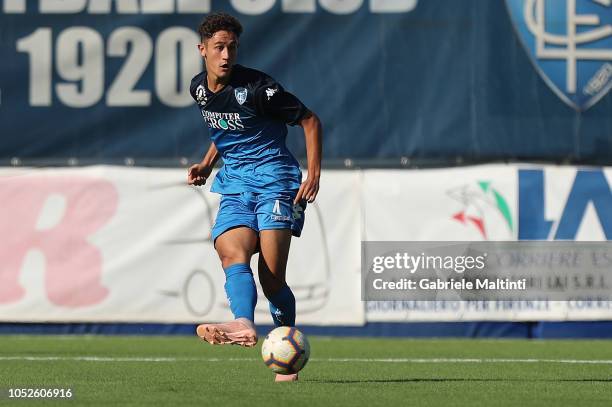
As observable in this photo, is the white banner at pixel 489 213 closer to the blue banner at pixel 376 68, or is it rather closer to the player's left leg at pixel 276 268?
the blue banner at pixel 376 68

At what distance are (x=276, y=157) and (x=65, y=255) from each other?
4847 mm

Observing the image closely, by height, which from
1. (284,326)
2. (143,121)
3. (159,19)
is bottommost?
(284,326)

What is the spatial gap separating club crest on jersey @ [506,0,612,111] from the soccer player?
5156mm

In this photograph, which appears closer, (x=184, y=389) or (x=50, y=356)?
(x=184, y=389)

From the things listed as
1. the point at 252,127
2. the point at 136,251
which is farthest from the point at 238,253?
the point at 136,251

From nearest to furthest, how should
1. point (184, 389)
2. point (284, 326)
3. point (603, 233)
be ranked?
1. point (184, 389)
2. point (284, 326)
3. point (603, 233)

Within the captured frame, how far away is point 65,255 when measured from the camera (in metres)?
11.5

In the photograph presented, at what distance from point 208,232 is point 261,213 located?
464 cm

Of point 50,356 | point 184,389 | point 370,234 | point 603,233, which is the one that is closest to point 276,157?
point 184,389

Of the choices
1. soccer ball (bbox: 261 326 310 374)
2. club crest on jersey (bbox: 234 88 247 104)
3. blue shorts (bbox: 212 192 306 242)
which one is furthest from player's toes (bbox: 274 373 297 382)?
club crest on jersey (bbox: 234 88 247 104)

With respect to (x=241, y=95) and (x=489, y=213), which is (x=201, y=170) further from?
(x=489, y=213)

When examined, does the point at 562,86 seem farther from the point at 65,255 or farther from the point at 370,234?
the point at 65,255

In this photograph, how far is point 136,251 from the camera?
38.0 ft

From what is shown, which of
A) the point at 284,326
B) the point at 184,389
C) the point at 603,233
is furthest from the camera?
the point at 603,233
